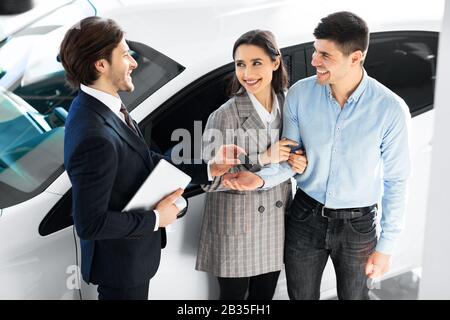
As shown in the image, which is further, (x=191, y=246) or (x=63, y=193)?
(x=191, y=246)

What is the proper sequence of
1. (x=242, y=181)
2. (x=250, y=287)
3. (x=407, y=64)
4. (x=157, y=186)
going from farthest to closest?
(x=407, y=64) → (x=250, y=287) → (x=242, y=181) → (x=157, y=186)

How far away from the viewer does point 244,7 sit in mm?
1845

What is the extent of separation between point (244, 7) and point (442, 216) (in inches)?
35.8

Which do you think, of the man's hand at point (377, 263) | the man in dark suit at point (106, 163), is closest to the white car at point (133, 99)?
the man in dark suit at point (106, 163)

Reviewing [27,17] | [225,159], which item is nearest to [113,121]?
[225,159]

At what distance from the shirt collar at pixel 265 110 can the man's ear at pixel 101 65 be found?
50cm

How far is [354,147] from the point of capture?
5.33ft

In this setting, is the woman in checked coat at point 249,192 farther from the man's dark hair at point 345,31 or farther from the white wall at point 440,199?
the white wall at point 440,199

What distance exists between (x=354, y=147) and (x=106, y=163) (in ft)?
2.36

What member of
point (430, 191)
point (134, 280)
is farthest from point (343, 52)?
point (134, 280)

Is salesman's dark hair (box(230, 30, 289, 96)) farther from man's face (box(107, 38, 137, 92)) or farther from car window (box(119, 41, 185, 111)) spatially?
man's face (box(107, 38, 137, 92))

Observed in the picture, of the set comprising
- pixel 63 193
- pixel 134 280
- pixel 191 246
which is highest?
pixel 63 193

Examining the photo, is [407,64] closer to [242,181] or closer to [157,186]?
[242,181]
